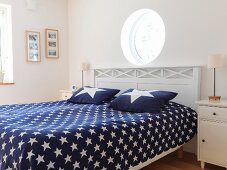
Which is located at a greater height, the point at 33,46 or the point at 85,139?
the point at 33,46

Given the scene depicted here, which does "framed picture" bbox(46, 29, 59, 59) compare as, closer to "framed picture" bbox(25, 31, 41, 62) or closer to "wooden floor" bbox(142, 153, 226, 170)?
"framed picture" bbox(25, 31, 41, 62)

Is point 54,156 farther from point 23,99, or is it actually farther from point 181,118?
point 23,99

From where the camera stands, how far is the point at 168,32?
2.96 meters

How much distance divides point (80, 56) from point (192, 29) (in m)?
2.08

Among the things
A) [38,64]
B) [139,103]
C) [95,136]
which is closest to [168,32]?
[139,103]

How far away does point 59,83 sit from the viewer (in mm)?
4398

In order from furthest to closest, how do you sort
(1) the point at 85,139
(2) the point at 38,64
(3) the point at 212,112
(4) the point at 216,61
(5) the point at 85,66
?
(2) the point at 38,64 → (5) the point at 85,66 → (4) the point at 216,61 → (3) the point at 212,112 → (1) the point at 85,139

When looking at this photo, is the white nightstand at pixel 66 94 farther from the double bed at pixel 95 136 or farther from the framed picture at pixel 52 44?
the double bed at pixel 95 136

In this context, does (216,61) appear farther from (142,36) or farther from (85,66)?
(85,66)

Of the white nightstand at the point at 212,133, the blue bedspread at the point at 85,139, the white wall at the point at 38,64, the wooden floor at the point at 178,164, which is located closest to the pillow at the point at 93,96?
the blue bedspread at the point at 85,139

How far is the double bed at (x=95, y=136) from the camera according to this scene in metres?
1.42

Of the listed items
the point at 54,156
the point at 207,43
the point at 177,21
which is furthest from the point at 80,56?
the point at 54,156

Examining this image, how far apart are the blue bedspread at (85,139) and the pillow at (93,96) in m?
0.53

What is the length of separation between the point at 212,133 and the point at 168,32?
4.28 feet
